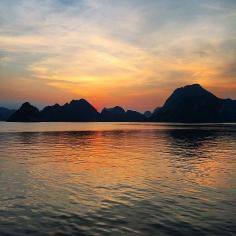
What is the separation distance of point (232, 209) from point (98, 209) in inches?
377

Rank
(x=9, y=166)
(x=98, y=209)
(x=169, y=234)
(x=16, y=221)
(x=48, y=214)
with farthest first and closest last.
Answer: (x=9, y=166), (x=98, y=209), (x=48, y=214), (x=16, y=221), (x=169, y=234)

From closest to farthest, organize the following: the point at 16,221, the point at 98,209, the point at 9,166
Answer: the point at 16,221, the point at 98,209, the point at 9,166

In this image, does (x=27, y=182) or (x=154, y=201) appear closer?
(x=154, y=201)

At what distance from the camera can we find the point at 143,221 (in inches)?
751

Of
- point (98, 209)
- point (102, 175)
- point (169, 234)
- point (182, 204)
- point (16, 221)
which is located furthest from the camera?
point (102, 175)

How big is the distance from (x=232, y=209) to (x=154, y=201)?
577 cm

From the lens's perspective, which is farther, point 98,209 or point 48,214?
point 98,209

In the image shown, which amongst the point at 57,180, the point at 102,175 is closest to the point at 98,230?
the point at 57,180

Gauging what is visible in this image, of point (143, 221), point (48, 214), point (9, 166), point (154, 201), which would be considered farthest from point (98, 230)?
point (9, 166)

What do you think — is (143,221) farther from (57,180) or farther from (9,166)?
(9,166)

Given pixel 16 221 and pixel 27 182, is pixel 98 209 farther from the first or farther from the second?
pixel 27 182

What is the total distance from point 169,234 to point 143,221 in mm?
2501

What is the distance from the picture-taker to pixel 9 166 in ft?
137

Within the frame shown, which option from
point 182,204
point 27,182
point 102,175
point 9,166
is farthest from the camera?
point 9,166
